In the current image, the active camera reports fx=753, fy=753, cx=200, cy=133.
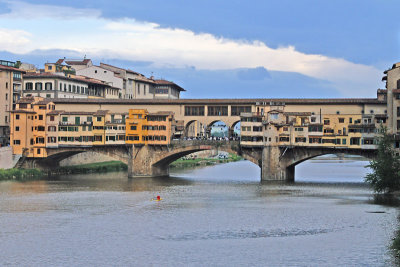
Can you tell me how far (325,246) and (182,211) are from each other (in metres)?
19.6

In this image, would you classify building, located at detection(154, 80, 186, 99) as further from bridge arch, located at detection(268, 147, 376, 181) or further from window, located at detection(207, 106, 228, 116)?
bridge arch, located at detection(268, 147, 376, 181)

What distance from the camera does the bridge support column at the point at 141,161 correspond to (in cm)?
10481

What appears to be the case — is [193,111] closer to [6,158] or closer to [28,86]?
[6,158]

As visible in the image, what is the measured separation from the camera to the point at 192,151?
10612 cm

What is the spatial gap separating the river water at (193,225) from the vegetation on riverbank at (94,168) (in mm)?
19411

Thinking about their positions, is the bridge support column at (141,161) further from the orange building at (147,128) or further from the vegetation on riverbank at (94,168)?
the vegetation on riverbank at (94,168)

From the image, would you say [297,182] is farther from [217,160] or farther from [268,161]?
[217,160]

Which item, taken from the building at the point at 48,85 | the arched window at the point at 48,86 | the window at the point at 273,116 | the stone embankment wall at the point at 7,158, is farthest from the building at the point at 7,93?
the window at the point at 273,116

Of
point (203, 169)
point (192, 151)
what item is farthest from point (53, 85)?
point (203, 169)

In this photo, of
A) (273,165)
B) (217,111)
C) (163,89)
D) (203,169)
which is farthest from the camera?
(163,89)

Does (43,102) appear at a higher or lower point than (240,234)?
higher

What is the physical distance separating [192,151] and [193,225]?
4561cm

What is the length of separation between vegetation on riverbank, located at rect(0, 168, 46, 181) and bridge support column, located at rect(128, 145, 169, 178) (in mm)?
13141

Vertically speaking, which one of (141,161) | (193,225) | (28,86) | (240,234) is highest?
(28,86)
